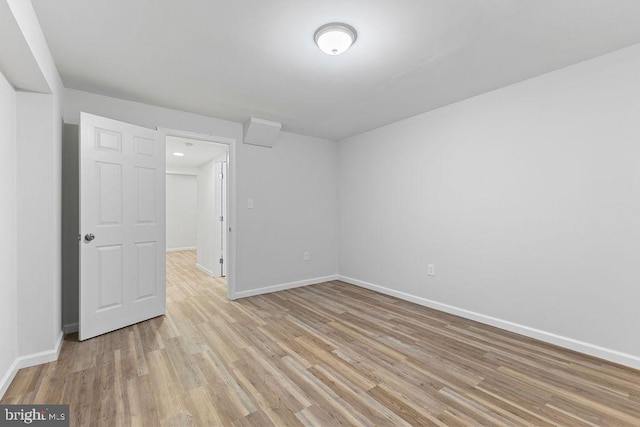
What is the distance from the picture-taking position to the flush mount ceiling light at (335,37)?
1832mm

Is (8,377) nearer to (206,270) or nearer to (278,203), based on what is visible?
(278,203)

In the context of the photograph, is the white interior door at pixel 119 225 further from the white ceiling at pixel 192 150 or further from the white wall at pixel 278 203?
the white ceiling at pixel 192 150

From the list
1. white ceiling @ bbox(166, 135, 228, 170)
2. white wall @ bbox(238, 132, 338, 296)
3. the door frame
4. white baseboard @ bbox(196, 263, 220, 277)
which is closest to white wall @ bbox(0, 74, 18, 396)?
the door frame

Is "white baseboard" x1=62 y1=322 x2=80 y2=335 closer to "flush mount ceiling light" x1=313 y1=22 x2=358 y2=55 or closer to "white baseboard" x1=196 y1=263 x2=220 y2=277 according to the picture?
"white baseboard" x1=196 y1=263 x2=220 y2=277

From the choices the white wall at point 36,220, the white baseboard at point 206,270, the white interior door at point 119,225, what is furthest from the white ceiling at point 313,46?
the white baseboard at point 206,270

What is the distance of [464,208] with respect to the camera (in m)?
3.07

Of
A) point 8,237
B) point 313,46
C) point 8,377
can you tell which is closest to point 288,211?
point 313,46

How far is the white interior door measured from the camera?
253 cm

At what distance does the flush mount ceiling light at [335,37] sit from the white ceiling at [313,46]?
5 cm

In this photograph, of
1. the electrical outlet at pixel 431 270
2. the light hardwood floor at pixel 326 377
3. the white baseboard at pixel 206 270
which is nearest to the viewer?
the light hardwood floor at pixel 326 377

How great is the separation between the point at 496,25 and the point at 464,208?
1740 millimetres

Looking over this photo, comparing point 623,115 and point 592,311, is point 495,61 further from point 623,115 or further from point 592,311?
point 592,311

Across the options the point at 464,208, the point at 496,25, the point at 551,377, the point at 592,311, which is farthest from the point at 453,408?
the point at 496,25

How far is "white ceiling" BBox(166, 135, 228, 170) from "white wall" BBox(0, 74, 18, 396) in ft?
7.54
